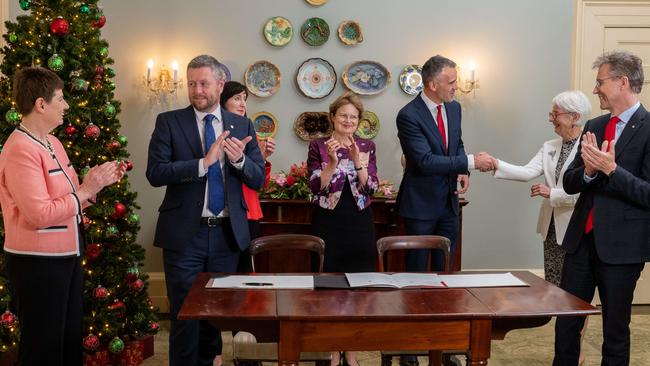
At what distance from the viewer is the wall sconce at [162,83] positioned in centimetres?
518

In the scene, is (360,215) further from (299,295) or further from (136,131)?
(136,131)

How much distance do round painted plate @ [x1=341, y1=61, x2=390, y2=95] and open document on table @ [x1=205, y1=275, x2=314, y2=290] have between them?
2766 mm

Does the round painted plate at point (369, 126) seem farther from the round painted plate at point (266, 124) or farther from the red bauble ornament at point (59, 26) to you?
the red bauble ornament at point (59, 26)

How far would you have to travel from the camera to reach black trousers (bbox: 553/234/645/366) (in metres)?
3.08

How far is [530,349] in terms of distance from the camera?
4.36m

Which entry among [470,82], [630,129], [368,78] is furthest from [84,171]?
[470,82]

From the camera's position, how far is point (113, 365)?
13.1ft

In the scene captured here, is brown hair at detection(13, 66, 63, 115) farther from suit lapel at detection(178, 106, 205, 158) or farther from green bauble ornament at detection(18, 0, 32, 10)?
green bauble ornament at detection(18, 0, 32, 10)

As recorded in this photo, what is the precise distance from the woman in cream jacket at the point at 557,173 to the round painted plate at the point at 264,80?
207 cm

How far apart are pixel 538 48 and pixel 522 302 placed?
3.52 m

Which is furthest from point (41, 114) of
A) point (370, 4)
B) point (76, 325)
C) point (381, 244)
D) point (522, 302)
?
point (370, 4)

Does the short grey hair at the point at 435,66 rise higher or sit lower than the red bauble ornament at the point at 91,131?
higher

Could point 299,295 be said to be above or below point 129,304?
above

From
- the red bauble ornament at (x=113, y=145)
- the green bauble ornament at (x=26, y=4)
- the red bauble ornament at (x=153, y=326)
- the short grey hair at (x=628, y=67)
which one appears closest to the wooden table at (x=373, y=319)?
the short grey hair at (x=628, y=67)
